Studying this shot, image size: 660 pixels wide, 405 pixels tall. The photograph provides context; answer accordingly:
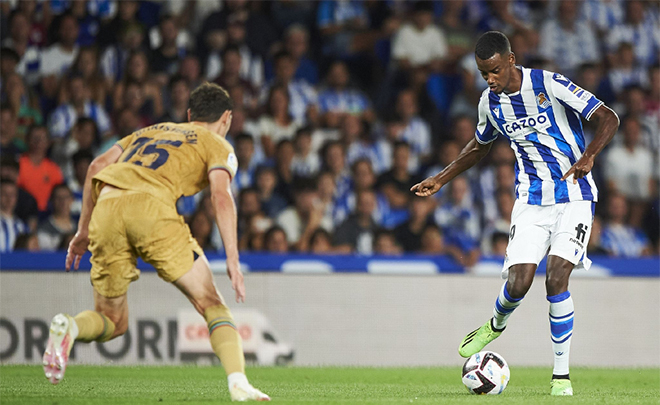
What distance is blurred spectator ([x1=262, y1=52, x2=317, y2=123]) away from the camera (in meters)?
12.3

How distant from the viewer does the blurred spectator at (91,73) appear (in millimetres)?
→ 11797

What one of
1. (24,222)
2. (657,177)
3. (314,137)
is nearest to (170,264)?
(24,222)

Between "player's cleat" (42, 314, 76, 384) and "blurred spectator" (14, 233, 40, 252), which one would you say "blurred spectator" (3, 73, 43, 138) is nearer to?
"blurred spectator" (14, 233, 40, 252)

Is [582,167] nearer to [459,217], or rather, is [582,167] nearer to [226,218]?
[226,218]

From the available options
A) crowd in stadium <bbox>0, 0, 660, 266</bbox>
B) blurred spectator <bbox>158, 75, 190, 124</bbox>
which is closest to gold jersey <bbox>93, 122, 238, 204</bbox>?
crowd in stadium <bbox>0, 0, 660, 266</bbox>

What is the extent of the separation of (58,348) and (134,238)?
0.70 meters

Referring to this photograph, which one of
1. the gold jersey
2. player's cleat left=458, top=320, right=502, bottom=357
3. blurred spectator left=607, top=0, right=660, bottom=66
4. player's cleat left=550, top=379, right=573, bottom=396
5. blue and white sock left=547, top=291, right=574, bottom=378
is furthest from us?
blurred spectator left=607, top=0, right=660, bottom=66

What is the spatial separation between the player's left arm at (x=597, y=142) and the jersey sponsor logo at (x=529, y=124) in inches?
Answer: 13.4

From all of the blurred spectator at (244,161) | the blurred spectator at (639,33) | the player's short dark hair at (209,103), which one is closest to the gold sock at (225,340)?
the player's short dark hair at (209,103)

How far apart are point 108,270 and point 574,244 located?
306 cm

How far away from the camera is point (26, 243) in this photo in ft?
32.3

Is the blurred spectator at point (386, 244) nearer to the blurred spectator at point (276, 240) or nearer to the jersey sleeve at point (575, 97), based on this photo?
the blurred spectator at point (276, 240)

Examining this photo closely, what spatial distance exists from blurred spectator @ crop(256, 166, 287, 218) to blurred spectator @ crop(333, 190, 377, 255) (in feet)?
2.58

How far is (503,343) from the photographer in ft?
32.8
